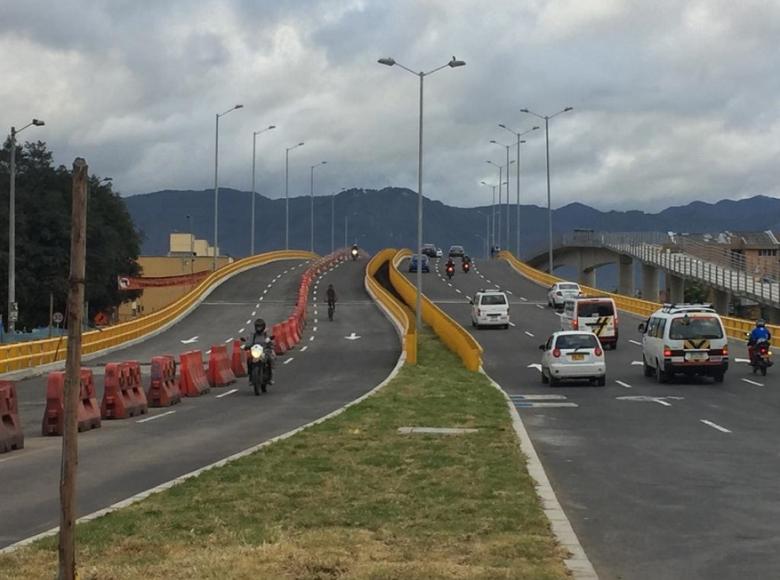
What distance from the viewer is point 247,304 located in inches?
2763

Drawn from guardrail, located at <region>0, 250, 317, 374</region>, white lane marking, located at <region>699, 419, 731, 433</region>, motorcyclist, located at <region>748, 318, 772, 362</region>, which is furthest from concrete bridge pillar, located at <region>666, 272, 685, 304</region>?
white lane marking, located at <region>699, 419, 731, 433</region>

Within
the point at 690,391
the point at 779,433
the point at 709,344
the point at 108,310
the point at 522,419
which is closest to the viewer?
the point at 779,433

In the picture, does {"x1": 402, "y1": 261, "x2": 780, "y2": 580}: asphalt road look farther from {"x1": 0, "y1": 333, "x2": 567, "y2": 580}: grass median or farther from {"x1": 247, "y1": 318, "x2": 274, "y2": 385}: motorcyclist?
{"x1": 247, "y1": 318, "x2": 274, "y2": 385}: motorcyclist

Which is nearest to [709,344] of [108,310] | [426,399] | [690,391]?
[690,391]

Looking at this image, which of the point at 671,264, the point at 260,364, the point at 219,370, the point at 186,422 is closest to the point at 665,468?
the point at 186,422

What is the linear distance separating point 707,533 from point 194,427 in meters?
12.0

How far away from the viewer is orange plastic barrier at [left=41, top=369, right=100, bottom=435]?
63.7 ft

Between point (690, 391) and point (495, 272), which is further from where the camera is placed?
point (495, 272)

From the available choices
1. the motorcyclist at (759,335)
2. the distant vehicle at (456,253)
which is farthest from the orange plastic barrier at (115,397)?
the distant vehicle at (456,253)

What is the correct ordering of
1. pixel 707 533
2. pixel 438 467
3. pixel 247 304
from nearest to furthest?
pixel 707 533, pixel 438 467, pixel 247 304

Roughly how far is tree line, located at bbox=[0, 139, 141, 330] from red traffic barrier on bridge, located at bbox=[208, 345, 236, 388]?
39.9 meters

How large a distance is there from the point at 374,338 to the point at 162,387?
25.1m

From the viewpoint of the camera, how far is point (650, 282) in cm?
10862

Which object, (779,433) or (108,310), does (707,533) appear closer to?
(779,433)
